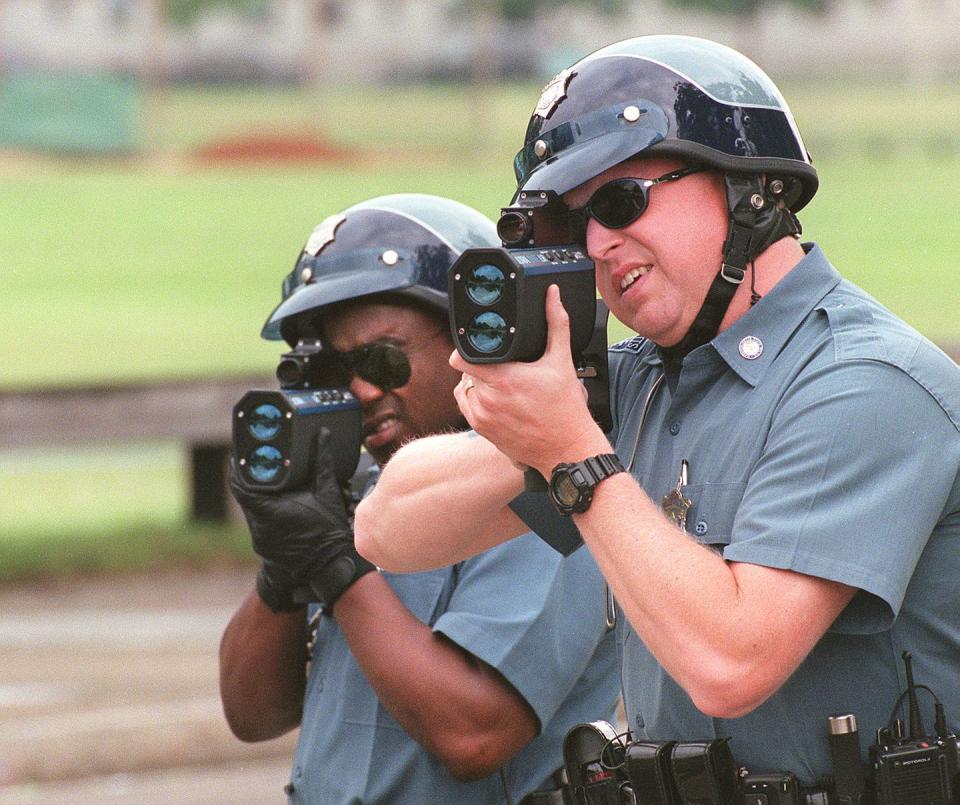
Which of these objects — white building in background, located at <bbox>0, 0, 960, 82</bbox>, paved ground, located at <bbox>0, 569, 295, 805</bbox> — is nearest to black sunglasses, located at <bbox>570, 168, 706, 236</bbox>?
paved ground, located at <bbox>0, 569, 295, 805</bbox>

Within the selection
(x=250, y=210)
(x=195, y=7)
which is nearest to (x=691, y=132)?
(x=195, y=7)

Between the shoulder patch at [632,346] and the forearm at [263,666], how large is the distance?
1084mm

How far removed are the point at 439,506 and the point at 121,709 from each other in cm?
525

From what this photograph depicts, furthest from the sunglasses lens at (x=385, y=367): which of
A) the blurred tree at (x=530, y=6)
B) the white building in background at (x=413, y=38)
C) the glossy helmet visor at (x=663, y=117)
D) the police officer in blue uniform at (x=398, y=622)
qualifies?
the blurred tree at (x=530, y=6)

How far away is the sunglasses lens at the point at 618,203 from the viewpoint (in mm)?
2572

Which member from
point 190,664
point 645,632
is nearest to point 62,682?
point 190,664

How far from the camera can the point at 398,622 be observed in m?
3.32

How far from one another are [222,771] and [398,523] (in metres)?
4.66

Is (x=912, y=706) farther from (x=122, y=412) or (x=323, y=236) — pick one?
(x=122, y=412)

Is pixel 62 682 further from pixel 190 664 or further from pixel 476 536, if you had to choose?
pixel 476 536

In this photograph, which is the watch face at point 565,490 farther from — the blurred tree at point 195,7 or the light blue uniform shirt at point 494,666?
the blurred tree at point 195,7

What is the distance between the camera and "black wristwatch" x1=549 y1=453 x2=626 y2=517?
2389mm

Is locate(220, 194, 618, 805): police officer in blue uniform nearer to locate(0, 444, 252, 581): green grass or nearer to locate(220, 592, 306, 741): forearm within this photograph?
locate(220, 592, 306, 741): forearm

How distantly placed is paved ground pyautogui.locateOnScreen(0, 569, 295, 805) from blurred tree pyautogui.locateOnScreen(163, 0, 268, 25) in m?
17.0
